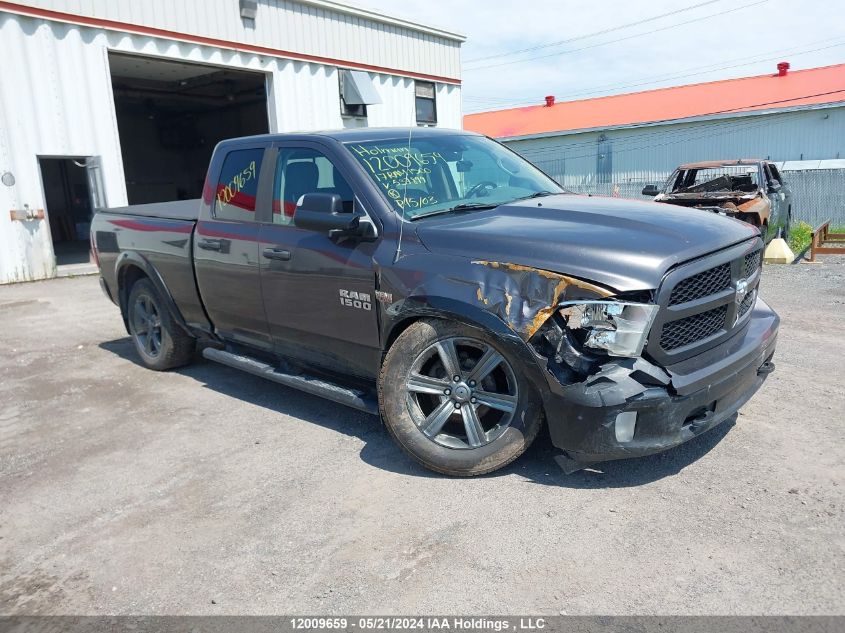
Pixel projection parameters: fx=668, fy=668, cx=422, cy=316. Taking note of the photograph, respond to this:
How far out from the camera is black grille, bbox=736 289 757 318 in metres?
3.76

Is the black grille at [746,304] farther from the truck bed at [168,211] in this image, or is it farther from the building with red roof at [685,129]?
the building with red roof at [685,129]

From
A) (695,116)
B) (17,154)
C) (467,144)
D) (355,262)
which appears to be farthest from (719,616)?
(695,116)

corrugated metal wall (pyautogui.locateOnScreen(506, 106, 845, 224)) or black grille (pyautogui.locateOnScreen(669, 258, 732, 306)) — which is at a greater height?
corrugated metal wall (pyautogui.locateOnScreen(506, 106, 845, 224))

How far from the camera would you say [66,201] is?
24.0 meters

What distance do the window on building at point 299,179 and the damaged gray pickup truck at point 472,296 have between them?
0.04 feet

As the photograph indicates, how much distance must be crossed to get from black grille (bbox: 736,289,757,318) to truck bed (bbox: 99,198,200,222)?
158 inches

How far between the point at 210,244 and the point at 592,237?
9.93 ft

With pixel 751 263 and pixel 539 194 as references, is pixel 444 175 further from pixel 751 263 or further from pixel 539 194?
pixel 751 263

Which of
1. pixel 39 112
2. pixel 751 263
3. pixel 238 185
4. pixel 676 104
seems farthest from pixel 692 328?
pixel 676 104

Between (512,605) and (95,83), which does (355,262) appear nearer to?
(512,605)

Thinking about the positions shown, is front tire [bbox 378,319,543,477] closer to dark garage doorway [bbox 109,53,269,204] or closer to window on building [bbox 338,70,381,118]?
window on building [bbox 338,70,381,118]

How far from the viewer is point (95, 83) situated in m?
13.0

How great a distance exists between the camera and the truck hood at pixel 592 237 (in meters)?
3.11

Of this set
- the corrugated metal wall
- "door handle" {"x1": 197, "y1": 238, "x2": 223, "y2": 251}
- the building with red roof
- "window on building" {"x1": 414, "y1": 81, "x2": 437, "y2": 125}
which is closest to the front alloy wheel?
"door handle" {"x1": 197, "y1": 238, "x2": 223, "y2": 251}
